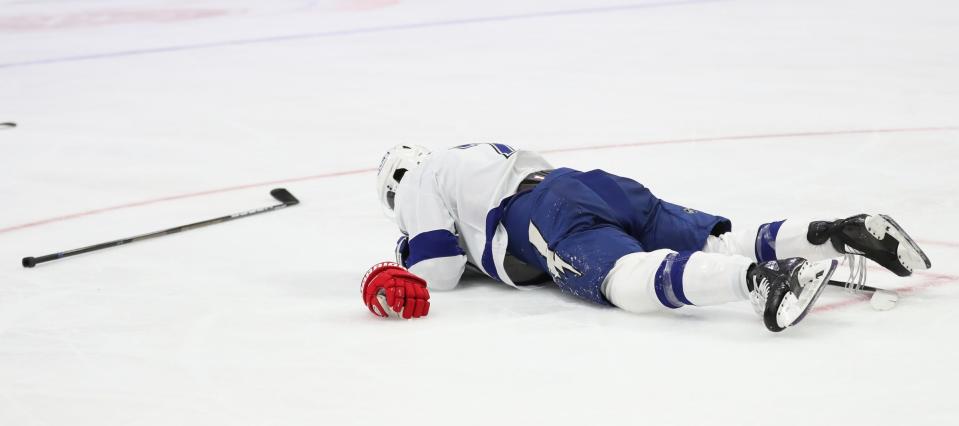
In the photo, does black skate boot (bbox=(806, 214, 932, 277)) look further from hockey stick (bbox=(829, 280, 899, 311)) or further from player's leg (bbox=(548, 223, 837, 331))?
player's leg (bbox=(548, 223, 837, 331))

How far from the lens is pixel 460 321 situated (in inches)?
117

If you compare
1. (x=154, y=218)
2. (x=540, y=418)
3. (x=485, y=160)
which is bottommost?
(x=154, y=218)

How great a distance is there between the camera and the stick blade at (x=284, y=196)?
4.49 meters

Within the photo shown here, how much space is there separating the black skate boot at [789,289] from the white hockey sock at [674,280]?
3.4 inches

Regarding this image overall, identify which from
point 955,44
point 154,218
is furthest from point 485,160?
point 955,44

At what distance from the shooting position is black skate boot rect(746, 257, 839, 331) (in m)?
2.54

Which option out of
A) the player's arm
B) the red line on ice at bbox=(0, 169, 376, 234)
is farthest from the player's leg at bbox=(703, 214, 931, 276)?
the red line on ice at bbox=(0, 169, 376, 234)

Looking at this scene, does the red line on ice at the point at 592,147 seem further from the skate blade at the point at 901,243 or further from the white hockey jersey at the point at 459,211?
the skate blade at the point at 901,243

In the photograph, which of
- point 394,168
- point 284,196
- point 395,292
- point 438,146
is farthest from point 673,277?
point 438,146

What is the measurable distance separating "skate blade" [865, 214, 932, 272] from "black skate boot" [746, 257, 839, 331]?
259mm

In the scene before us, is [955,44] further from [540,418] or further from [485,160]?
[540,418]

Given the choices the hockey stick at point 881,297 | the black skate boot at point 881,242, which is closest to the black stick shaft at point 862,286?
the hockey stick at point 881,297

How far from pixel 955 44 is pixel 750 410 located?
528 cm

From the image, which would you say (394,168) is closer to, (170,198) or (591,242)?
(591,242)
